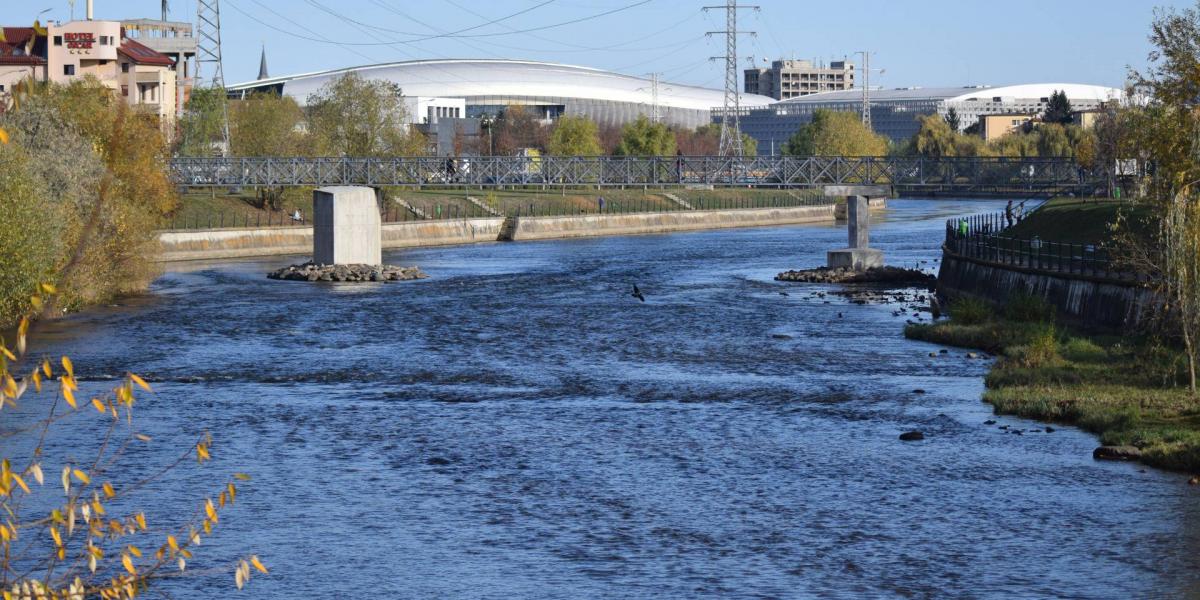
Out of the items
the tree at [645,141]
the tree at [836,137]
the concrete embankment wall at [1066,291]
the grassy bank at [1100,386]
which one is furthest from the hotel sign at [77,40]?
the tree at [836,137]

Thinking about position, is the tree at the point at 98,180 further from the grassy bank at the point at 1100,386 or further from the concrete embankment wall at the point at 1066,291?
the concrete embankment wall at the point at 1066,291

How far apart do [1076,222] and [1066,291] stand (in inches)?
614

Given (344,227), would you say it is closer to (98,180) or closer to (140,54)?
(98,180)

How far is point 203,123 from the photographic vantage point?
440ft

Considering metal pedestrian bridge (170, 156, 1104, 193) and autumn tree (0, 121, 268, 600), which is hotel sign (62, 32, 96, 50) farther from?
autumn tree (0, 121, 268, 600)

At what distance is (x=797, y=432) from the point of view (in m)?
32.2

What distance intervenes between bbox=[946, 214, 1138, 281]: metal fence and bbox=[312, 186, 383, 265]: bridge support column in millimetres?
30780

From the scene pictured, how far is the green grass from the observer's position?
56.9m

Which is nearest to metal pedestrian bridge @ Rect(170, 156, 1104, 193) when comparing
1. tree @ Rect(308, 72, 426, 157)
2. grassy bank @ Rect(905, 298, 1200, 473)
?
tree @ Rect(308, 72, 426, 157)

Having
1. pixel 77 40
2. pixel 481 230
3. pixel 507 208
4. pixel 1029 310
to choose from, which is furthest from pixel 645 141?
pixel 1029 310

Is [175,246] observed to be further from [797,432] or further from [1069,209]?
[797,432]

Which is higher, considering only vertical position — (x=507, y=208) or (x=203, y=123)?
(x=203, y=123)

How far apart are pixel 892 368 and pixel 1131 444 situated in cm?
1338

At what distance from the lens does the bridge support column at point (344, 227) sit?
81188 mm
